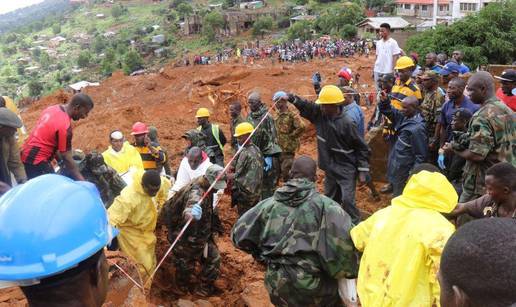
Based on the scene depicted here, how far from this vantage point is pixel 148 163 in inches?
283

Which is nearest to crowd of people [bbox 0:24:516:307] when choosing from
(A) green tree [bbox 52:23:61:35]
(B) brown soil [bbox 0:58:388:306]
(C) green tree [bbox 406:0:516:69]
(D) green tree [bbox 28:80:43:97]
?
(B) brown soil [bbox 0:58:388:306]

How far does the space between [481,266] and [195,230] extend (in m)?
3.94

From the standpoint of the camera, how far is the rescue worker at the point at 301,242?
3.50 m

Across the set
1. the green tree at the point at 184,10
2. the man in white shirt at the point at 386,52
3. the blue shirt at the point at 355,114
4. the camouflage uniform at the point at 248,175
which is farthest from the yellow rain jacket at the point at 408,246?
the green tree at the point at 184,10

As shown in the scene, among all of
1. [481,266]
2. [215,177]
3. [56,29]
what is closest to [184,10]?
[56,29]

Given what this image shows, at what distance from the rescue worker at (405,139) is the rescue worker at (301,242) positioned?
2.51m

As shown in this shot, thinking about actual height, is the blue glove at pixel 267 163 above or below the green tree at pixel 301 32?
above

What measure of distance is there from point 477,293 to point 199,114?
6.44 m

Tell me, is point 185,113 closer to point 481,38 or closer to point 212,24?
point 481,38

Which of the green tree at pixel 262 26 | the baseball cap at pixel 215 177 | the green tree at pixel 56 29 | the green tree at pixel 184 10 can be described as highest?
the baseball cap at pixel 215 177

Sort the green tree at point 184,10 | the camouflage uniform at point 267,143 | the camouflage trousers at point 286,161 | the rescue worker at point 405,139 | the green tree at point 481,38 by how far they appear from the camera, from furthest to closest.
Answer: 1. the green tree at point 184,10
2. the green tree at point 481,38
3. the camouflage trousers at point 286,161
4. the camouflage uniform at point 267,143
5. the rescue worker at point 405,139

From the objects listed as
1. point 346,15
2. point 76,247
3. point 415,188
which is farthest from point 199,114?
point 346,15

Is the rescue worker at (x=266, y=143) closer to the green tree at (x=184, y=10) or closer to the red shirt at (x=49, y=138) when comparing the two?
the red shirt at (x=49, y=138)

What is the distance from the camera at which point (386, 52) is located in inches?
349
